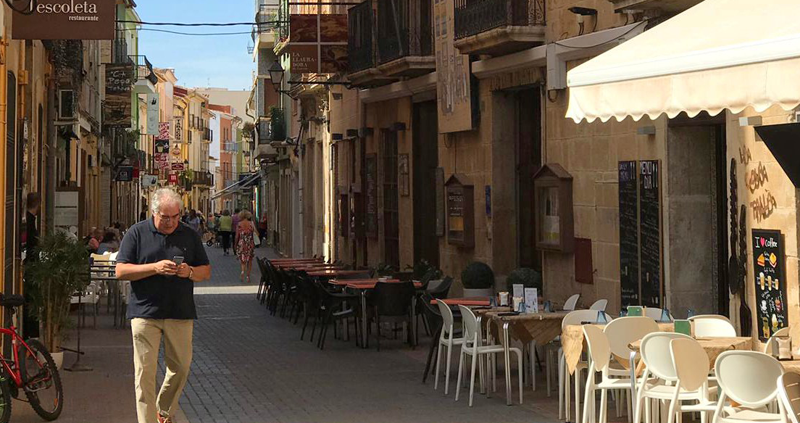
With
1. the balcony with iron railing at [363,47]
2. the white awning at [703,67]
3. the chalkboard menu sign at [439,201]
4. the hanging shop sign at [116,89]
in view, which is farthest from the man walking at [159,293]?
the hanging shop sign at [116,89]

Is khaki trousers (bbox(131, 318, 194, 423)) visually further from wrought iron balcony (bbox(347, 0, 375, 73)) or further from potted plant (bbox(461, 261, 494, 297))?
wrought iron balcony (bbox(347, 0, 375, 73))

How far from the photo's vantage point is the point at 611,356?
10953 millimetres

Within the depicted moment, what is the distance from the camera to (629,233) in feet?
48.6

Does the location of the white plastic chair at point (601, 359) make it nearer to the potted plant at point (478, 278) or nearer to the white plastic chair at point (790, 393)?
the white plastic chair at point (790, 393)

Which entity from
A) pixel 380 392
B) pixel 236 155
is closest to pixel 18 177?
pixel 380 392

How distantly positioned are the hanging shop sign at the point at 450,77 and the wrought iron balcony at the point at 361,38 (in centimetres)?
284

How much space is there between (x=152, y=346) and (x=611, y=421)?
3911 millimetres

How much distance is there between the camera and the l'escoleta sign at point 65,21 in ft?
42.3

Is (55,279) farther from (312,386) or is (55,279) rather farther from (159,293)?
(159,293)

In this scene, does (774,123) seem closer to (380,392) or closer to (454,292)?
(380,392)

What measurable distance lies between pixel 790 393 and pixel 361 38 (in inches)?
706

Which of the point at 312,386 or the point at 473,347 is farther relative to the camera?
the point at 312,386

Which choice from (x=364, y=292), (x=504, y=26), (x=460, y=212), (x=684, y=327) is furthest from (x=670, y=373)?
(x=460, y=212)

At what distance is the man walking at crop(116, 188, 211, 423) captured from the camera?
9.20 meters
